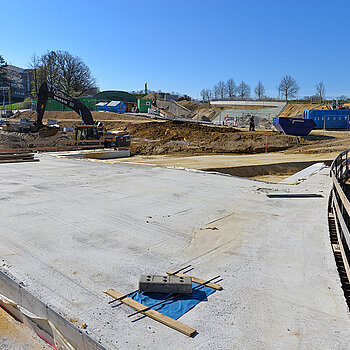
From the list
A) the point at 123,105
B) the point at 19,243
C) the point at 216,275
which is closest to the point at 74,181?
the point at 19,243

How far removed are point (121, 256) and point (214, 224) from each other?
236cm

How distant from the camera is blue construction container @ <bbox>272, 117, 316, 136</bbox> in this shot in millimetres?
26997

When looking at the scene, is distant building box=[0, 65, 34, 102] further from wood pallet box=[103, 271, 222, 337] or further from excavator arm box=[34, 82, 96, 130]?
wood pallet box=[103, 271, 222, 337]

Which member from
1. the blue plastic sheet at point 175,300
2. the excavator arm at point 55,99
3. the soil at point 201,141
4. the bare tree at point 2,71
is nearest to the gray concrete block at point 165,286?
the blue plastic sheet at point 175,300

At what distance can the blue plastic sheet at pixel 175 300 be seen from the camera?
395 centimetres

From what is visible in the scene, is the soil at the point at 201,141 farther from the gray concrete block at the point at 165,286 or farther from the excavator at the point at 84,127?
the gray concrete block at the point at 165,286

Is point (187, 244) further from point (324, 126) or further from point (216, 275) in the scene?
point (324, 126)

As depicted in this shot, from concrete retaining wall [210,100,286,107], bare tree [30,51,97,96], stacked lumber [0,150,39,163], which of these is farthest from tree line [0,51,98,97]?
stacked lumber [0,150,39,163]

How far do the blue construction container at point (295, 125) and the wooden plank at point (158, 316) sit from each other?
25.0 m

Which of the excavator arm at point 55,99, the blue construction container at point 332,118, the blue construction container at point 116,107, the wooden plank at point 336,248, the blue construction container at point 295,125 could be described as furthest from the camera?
the blue construction container at point 116,107

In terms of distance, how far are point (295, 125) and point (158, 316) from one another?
84.8ft

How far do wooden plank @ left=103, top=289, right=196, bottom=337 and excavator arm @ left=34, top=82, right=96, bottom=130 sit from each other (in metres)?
23.3

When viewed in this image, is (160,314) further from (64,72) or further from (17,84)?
(17,84)

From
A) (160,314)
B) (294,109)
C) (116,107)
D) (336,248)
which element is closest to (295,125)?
(336,248)
